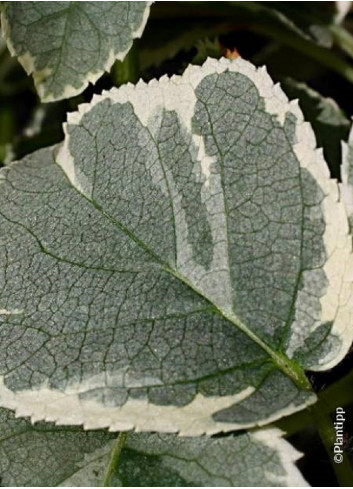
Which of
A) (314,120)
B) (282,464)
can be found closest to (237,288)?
(282,464)

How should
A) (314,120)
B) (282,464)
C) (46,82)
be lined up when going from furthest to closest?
(314,120) < (46,82) < (282,464)

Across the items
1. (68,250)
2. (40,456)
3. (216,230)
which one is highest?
(216,230)

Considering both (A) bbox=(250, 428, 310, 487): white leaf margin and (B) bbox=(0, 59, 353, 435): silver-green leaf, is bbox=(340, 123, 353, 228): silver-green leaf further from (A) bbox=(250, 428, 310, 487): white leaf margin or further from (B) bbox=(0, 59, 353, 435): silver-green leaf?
(A) bbox=(250, 428, 310, 487): white leaf margin

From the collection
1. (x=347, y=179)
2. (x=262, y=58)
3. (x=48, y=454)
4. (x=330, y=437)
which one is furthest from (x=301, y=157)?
(x=262, y=58)

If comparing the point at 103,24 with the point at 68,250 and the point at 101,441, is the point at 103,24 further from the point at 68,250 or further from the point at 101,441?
the point at 101,441

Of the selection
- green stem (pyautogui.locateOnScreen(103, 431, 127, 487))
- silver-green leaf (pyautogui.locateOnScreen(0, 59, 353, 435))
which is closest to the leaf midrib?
silver-green leaf (pyautogui.locateOnScreen(0, 59, 353, 435))

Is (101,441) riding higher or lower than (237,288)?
lower

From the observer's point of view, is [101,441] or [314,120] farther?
[314,120]
